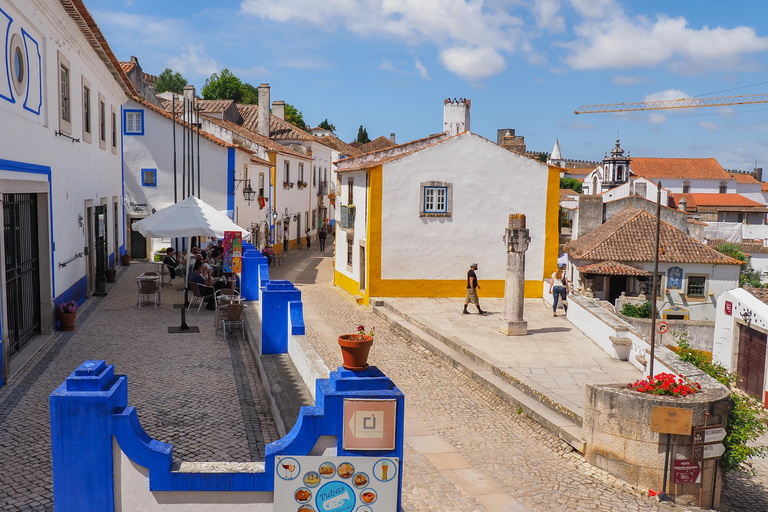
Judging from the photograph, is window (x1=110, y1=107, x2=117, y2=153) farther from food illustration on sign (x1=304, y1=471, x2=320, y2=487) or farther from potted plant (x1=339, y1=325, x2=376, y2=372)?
food illustration on sign (x1=304, y1=471, x2=320, y2=487)

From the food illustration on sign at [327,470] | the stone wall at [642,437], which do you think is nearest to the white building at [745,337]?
the stone wall at [642,437]

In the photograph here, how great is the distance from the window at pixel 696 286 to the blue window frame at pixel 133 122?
77.3ft

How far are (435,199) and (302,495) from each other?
56.7 ft

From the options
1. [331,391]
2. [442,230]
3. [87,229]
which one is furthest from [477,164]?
[331,391]

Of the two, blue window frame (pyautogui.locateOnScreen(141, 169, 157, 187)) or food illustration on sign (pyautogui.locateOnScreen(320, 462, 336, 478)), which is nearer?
food illustration on sign (pyautogui.locateOnScreen(320, 462, 336, 478))

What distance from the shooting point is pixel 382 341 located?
1582 centimetres

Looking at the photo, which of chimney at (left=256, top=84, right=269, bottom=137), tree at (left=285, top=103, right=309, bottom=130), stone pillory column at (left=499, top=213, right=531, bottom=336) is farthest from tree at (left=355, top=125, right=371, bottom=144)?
stone pillory column at (left=499, top=213, right=531, bottom=336)

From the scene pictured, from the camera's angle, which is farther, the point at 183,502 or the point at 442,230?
the point at 442,230

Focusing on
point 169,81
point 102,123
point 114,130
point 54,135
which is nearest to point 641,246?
point 114,130

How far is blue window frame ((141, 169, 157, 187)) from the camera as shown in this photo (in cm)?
2495

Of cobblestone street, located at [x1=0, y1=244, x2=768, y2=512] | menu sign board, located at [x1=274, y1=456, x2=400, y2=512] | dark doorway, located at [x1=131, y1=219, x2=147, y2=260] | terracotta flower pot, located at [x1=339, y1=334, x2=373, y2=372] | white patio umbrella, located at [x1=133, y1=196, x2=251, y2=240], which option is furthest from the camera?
dark doorway, located at [x1=131, y1=219, x2=147, y2=260]

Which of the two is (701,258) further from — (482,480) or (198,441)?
(198,441)

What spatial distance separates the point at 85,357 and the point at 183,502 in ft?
21.6

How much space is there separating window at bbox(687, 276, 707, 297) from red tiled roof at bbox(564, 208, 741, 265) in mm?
848
